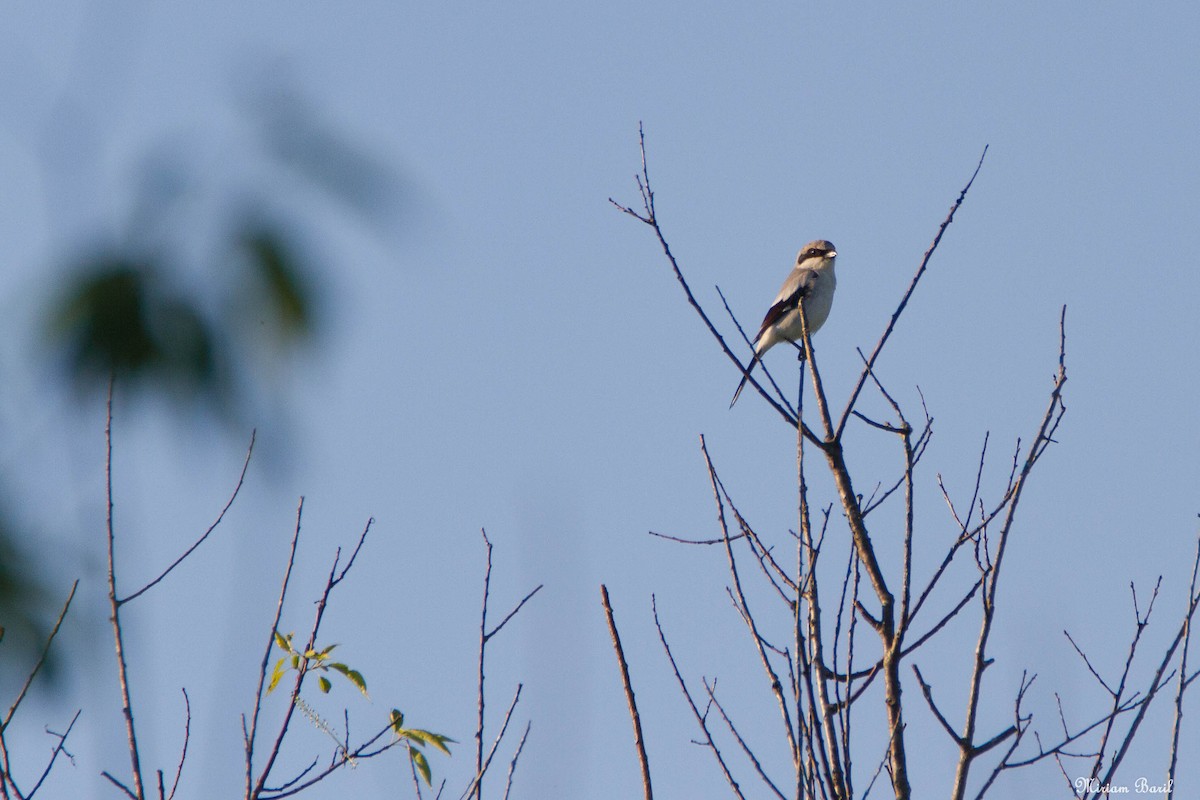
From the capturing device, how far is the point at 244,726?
11.1ft

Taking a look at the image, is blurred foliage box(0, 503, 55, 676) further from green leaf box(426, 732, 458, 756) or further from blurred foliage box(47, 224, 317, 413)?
green leaf box(426, 732, 458, 756)

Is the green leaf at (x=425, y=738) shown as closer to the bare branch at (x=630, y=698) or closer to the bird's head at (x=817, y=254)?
the bare branch at (x=630, y=698)

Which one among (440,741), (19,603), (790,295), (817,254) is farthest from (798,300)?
(19,603)

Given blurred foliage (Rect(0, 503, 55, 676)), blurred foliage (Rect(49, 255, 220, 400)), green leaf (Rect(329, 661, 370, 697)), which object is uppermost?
green leaf (Rect(329, 661, 370, 697))

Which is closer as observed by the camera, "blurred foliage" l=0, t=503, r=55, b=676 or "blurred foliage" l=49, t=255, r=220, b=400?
"blurred foliage" l=49, t=255, r=220, b=400

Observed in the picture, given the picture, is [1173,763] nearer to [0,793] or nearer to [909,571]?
[909,571]

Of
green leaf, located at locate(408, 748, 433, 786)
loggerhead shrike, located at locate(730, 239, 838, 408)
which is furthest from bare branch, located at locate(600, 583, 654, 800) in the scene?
loggerhead shrike, located at locate(730, 239, 838, 408)

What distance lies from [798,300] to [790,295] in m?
0.21

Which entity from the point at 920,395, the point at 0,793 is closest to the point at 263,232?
the point at 0,793

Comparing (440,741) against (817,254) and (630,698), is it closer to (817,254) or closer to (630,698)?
(630,698)

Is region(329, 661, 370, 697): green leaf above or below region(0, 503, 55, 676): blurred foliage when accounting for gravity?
above

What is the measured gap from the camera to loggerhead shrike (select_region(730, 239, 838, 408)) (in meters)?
10.3

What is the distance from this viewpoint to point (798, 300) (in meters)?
10.3

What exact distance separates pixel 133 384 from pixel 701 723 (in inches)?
96.3
